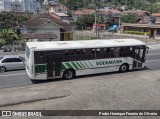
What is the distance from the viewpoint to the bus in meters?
19.5

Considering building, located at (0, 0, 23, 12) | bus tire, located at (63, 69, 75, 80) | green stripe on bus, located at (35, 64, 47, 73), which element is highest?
building, located at (0, 0, 23, 12)

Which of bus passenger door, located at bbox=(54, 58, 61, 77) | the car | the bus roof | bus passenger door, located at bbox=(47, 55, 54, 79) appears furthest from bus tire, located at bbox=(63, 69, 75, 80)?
the car

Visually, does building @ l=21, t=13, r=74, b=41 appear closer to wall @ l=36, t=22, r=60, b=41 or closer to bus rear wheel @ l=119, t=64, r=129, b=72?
wall @ l=36, t=22, r=60, b=41

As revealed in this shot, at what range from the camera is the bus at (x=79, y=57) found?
770 inches

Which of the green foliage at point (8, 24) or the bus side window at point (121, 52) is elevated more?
the green foliage at point (8, 24)

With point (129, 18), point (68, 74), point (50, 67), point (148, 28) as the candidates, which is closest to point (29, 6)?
point (129, 18)

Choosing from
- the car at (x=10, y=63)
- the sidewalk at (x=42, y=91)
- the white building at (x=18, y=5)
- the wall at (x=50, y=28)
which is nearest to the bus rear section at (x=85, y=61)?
the sidewalk at (x=42, y=91)

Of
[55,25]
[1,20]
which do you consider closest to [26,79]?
[55,25]

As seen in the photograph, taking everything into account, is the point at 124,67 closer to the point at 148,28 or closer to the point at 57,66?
the point at 57,66

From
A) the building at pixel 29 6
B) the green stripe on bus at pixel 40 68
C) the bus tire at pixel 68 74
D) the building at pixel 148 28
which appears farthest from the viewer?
the building at pixel 29 6

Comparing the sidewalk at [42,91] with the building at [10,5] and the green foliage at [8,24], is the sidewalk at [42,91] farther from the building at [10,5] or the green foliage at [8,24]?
the building at [10,5]

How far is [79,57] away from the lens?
21.0 meters

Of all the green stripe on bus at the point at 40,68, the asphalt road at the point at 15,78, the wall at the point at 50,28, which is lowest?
the asphalt road at the point at 15,78

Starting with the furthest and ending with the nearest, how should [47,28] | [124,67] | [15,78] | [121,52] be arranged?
[47,28] < [124,67] < [121,52] < [15,78]
